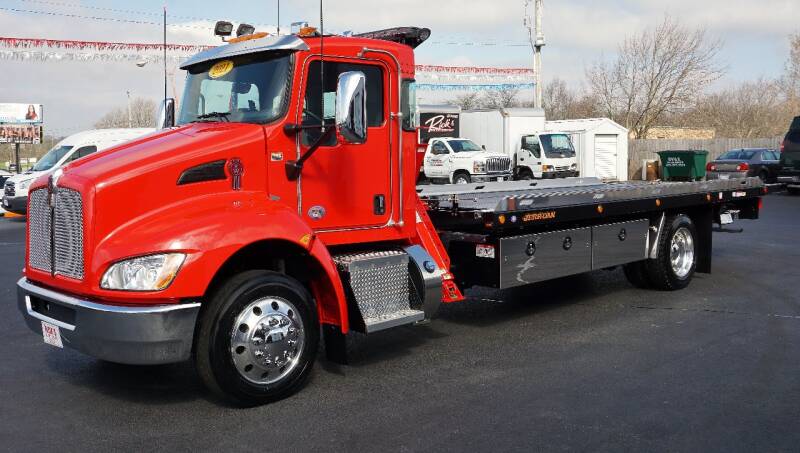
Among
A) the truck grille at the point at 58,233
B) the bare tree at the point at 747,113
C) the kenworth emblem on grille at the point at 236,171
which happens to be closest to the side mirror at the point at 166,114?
the truck grille at the point at 58,233

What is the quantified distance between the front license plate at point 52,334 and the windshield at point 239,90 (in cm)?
193

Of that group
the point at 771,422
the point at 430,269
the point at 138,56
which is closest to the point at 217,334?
the point at 430,269

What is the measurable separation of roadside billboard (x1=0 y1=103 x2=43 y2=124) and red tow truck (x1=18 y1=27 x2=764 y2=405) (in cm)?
4044

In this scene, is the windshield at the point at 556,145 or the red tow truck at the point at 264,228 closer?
the red tow truck at the point at 264,228

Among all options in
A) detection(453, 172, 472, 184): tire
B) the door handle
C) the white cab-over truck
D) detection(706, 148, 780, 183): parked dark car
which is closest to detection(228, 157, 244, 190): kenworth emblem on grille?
the door handle

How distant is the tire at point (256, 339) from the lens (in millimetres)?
5152

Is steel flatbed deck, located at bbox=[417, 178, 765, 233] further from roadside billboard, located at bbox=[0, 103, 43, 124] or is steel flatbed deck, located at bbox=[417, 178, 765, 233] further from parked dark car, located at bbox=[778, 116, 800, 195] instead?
roadside billboard, located at bbox=[0, 103, 43, 124]

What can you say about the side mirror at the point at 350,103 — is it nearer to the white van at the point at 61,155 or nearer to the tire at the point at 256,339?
the tire at the point at 256,339

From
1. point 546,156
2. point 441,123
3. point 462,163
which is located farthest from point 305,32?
point 441,123

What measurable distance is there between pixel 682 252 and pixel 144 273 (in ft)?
23.7

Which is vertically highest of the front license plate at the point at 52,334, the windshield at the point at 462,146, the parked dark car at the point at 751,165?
the windshield at the point at 462,146

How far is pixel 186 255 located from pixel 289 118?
1405mm

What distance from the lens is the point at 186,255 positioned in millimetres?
4930

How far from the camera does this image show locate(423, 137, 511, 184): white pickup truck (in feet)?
98.3
